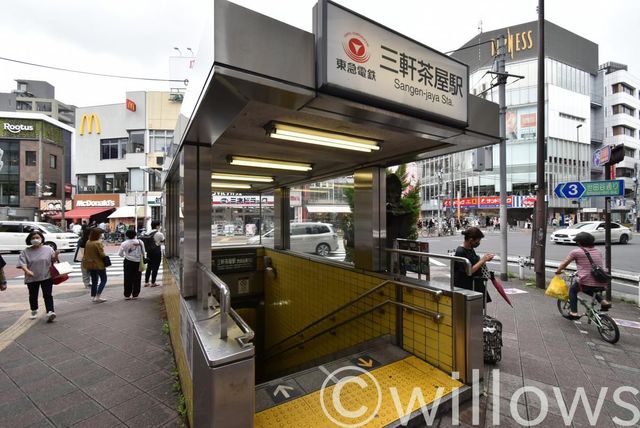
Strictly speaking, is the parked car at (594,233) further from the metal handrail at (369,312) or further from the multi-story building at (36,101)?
the multi-story building at (36,101)

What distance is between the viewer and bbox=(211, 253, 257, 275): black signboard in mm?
7651

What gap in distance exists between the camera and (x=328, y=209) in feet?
24.2

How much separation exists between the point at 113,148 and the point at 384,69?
3521 cm

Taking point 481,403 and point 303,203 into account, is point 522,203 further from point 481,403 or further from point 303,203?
point 481,403

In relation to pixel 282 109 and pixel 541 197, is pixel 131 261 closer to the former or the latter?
pixel 282 109

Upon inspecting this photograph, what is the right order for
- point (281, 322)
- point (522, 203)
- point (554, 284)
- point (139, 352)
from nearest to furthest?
point (139, 352) < point (554, 284) < point (281, 322) < point (522, 203)

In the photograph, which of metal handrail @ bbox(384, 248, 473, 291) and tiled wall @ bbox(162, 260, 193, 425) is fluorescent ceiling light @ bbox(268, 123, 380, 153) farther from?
tiled wall @ bbox(162, 260, 193, 425)

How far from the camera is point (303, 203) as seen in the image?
8.05 m

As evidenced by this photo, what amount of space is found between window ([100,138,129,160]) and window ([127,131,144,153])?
0.66m

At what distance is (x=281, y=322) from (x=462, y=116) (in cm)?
619

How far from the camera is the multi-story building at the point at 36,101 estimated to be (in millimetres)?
50344

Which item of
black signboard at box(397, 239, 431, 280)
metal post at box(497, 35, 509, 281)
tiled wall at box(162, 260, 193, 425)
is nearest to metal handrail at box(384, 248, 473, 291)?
black signboard at box(397, 239, 431, 280)

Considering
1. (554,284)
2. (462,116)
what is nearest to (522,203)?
(554,284)

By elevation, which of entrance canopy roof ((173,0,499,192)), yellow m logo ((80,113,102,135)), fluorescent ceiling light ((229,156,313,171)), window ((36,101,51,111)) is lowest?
fluorescent ceiling light ((229,156,313,171))
